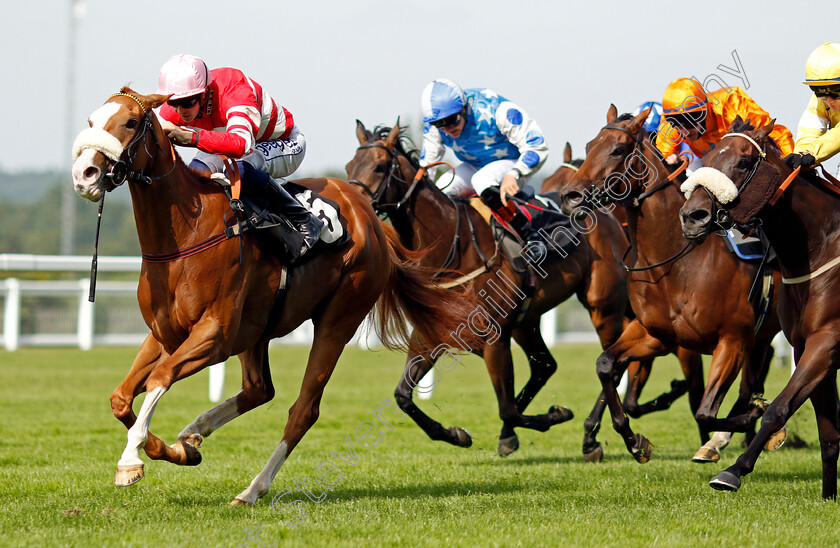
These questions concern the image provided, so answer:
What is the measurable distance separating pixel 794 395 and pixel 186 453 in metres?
2.87

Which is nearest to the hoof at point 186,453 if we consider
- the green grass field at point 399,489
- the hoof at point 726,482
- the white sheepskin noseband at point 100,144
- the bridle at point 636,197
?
the green grass field at point 399,489

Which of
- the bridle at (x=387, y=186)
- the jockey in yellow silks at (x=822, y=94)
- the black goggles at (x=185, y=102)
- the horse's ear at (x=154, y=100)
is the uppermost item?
the jockey in yellow silks at (x=822, y=94)

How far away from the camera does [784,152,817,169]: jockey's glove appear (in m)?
4.98

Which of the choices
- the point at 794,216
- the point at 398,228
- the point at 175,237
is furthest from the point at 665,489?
the point at 175,237

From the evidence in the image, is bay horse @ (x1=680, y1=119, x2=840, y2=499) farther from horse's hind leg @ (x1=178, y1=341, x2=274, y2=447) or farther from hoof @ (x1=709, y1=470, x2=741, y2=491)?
horse's hind leg @ (x1=178, y1=341, x2=274, y2=447)

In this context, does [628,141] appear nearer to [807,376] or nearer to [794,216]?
[794,216]

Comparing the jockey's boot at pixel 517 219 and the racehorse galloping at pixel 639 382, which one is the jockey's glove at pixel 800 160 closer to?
the racehorse galloping at pixel 639 382

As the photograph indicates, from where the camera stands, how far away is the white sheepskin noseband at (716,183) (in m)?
4.73

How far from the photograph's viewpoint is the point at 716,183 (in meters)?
4.73

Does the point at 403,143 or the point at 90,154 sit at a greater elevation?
the point at 90,154

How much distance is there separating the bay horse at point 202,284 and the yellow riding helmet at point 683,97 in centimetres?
205

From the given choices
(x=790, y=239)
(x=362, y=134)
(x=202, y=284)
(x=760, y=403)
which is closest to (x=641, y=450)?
(x=760, y=403)

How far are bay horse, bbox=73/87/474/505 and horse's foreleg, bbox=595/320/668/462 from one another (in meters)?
1.49

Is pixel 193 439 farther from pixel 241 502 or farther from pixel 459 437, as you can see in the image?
pixel 459 437
